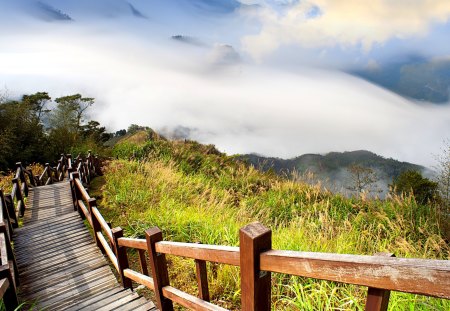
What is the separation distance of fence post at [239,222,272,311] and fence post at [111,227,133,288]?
11.0 ft

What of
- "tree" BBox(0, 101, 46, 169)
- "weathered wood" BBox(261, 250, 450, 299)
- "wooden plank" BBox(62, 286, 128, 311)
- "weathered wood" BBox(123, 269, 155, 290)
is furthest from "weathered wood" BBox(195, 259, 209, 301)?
"tree" BBox(0, 101, 46, 169)

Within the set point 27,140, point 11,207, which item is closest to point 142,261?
point 11,207

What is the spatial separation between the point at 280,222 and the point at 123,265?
4138 millimetres

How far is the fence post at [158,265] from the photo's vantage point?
3.12 m

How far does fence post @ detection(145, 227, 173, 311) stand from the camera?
3.12 meters

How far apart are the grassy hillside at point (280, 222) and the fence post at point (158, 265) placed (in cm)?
98

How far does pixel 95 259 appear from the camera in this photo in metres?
6.05

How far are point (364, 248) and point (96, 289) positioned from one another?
14.7ft

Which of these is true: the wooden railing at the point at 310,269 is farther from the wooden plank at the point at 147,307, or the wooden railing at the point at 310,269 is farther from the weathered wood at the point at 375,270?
the wooden plank at the point at 147,307

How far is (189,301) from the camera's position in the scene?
2.60 meters

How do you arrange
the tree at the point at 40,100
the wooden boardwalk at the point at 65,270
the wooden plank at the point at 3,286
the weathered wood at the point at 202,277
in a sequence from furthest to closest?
the tree at the point at 40,100 < the wooden boardwalk at the point at 65,270 < the wooden plank at the point at 3,286 < the weathered wood at the point at 202,277

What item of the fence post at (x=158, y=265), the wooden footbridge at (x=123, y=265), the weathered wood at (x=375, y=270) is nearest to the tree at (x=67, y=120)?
the wooden footbridge at (x=123, y=265)

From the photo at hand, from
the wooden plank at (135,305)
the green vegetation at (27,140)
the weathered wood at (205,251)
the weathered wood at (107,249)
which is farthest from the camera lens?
the green vegetation at (27,140)

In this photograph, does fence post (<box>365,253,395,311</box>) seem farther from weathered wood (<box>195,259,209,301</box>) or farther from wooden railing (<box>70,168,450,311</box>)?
weathered wood (<box>195,259,209,301</box>)
